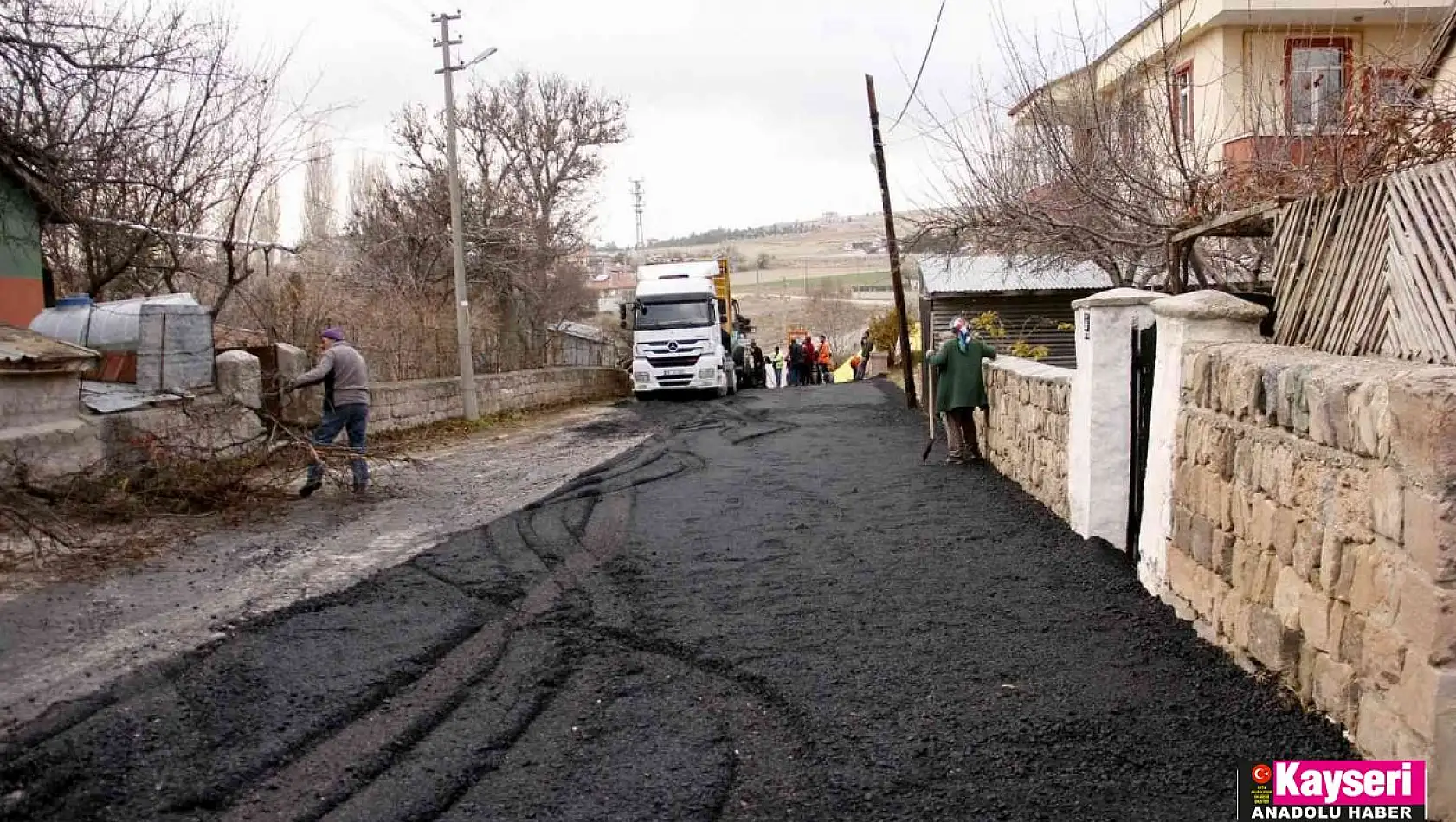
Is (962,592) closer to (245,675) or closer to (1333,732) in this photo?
(1333,732)

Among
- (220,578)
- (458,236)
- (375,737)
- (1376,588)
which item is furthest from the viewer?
(458,236)

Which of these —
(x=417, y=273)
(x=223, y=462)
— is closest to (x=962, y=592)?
(x=223, y=462)

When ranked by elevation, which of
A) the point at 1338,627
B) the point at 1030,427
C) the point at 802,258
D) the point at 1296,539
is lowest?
the point at 1338,627

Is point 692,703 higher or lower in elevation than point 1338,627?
lower

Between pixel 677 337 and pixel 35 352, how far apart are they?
59.5 ft

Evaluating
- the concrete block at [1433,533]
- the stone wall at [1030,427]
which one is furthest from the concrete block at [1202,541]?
the stone wall at [1030,427]

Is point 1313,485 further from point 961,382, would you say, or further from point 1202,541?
point 961,382

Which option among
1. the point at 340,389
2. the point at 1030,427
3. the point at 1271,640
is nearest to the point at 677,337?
the point at 340,389

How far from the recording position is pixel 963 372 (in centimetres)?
1173

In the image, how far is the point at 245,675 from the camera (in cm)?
493

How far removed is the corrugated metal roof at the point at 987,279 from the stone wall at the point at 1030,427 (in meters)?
9.88

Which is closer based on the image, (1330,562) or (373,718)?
(1330,562)

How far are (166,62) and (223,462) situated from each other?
538 cm

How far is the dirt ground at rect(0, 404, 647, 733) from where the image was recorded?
16.9 ft
